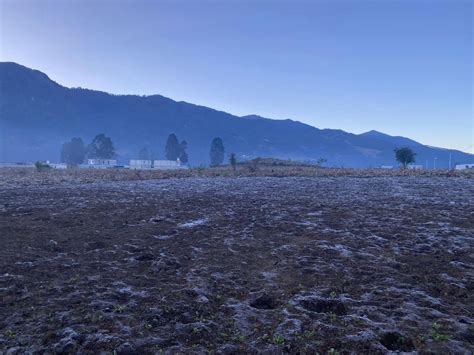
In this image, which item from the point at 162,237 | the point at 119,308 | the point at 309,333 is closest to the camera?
the point at 309,333

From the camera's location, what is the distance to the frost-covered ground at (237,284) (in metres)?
6.84

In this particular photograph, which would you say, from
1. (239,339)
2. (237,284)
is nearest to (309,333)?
(239,339)

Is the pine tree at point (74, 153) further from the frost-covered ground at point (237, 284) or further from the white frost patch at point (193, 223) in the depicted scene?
the white frost patch at point (193, 223)

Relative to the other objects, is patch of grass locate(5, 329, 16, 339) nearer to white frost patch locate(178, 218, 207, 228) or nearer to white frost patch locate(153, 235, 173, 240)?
white frost patch locate(153, 235, 173, 240)

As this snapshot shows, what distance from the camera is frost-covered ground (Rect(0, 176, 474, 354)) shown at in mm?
6844

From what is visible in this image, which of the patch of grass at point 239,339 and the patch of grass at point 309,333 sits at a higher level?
the patch of grass at point 309,333

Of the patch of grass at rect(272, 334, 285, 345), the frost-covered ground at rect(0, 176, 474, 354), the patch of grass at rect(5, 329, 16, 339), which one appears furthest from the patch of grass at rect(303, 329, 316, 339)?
the patch of grass at rect(5, 329, 16, 339)

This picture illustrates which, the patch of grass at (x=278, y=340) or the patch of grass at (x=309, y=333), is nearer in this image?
the patch of grass at (x=278, y=340)

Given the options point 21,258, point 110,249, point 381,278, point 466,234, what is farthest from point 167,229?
point 466,234

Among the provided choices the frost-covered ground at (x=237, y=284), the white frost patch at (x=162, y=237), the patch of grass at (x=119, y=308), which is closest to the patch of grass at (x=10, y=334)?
the frost-covered ground at (x=237, y=284)

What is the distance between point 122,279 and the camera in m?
9.91

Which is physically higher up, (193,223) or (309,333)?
(309,333)

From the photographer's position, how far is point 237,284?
973 cm

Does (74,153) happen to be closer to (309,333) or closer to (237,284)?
(237,284)
